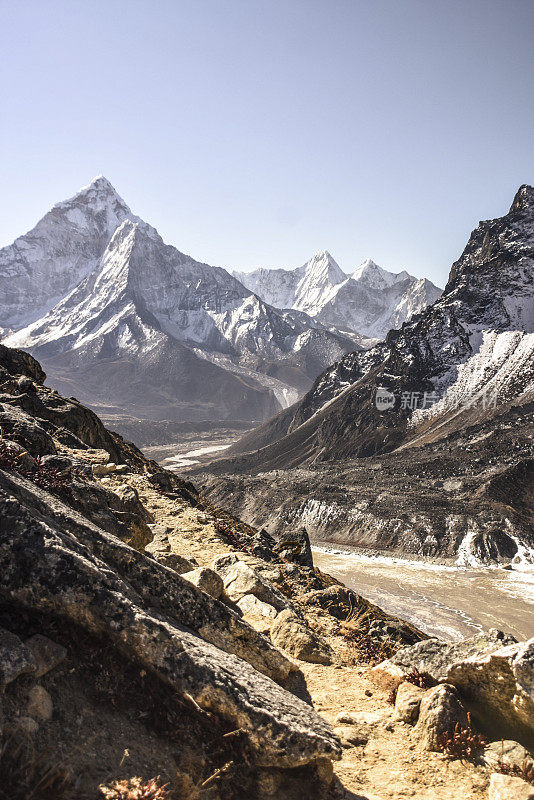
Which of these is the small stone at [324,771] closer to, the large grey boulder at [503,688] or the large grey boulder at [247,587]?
the large grey boulder at [503,688]

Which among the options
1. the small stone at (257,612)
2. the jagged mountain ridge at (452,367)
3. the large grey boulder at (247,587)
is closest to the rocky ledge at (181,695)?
the small stone at (257,612)

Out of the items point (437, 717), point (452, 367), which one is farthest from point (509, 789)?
point (452, 367)

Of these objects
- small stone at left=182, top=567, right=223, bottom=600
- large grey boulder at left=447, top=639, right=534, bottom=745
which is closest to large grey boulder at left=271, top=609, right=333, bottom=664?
small stone at left=182, top=567, right=223, bottom=600

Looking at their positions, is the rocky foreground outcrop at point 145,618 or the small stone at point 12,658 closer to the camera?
the small stone at point 12,658

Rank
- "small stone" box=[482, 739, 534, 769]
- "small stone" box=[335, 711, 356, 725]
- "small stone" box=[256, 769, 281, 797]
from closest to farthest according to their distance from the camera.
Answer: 1. "small stone" box=[256, 769, 281, 797]
2. "small stone" box=[482, 739, 534, 769]
3. "small stone" box=[335, 711, 356, 725]

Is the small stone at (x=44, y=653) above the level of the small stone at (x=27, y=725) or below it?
above

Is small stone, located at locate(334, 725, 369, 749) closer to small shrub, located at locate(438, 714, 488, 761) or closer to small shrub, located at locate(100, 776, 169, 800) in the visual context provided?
small shrub, located at locate(438, 714, 488, 761)
